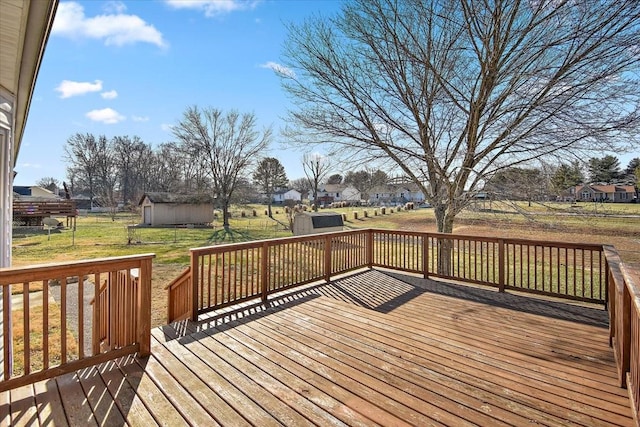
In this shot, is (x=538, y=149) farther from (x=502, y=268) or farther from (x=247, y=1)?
(x=247, y=1)

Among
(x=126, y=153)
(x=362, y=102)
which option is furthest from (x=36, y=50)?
(x=126, y=153)

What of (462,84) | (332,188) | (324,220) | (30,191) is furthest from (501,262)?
(332,188)

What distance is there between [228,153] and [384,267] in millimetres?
20013

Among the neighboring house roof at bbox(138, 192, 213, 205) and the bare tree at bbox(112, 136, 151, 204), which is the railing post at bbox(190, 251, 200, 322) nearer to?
the neighboring house roof at bbox(138, 192, 213, 205)

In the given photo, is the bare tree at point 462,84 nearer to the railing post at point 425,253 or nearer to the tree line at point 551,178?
the tree line at point 551,178

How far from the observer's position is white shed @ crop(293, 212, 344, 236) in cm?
1416

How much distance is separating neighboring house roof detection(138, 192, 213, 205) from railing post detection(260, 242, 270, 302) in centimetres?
2146

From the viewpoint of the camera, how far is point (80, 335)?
267 centimetres

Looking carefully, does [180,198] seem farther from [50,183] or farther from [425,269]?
[50,183]

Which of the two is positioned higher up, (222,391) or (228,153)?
(228,153)

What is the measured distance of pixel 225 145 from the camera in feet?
78.7

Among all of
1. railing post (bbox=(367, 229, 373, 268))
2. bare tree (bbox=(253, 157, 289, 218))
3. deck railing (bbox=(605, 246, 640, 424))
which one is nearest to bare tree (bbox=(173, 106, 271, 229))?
bare tree (bbox=(253, 157, 289, 218))

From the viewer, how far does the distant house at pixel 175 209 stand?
78.8 feet

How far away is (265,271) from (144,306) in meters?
1.97
